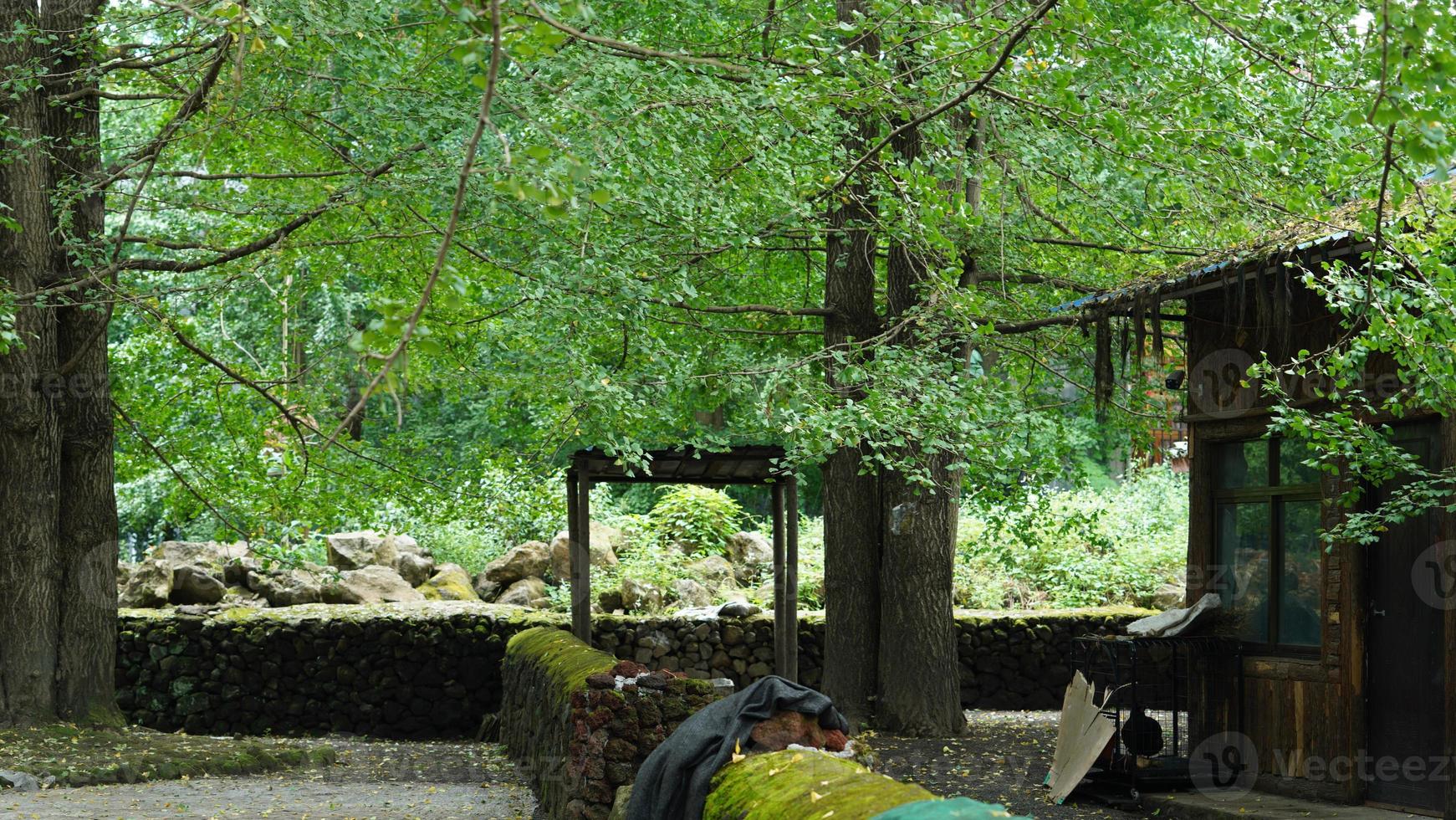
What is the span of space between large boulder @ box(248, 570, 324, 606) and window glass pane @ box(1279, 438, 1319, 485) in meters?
9.94

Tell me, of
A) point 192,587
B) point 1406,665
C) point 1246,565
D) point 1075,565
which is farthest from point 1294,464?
point 192,587

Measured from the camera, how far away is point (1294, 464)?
27.9 feet

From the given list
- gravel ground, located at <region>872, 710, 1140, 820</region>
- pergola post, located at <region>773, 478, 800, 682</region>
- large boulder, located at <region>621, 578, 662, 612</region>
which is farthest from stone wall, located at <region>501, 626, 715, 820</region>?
large boulder, located at <region>621, 578, 662, 612</region>

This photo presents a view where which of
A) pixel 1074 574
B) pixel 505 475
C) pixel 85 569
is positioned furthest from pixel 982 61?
pixel 1074 574

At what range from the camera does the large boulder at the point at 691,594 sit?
14.6 metres

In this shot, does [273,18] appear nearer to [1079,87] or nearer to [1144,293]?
[1079,87]

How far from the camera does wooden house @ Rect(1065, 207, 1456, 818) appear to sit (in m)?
7.39

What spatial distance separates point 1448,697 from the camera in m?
6.99

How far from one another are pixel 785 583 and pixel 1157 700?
3.09 m

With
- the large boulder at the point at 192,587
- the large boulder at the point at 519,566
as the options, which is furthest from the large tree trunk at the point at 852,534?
the large boulder at the point at 192,587

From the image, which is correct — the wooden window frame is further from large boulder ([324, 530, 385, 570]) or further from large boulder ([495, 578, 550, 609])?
large boulder ([324, 530, 385, 570])

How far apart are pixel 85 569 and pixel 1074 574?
36.4 ft

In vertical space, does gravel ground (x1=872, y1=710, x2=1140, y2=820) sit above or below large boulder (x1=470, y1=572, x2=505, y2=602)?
below

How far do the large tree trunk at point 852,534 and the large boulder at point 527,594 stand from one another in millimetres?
4216
